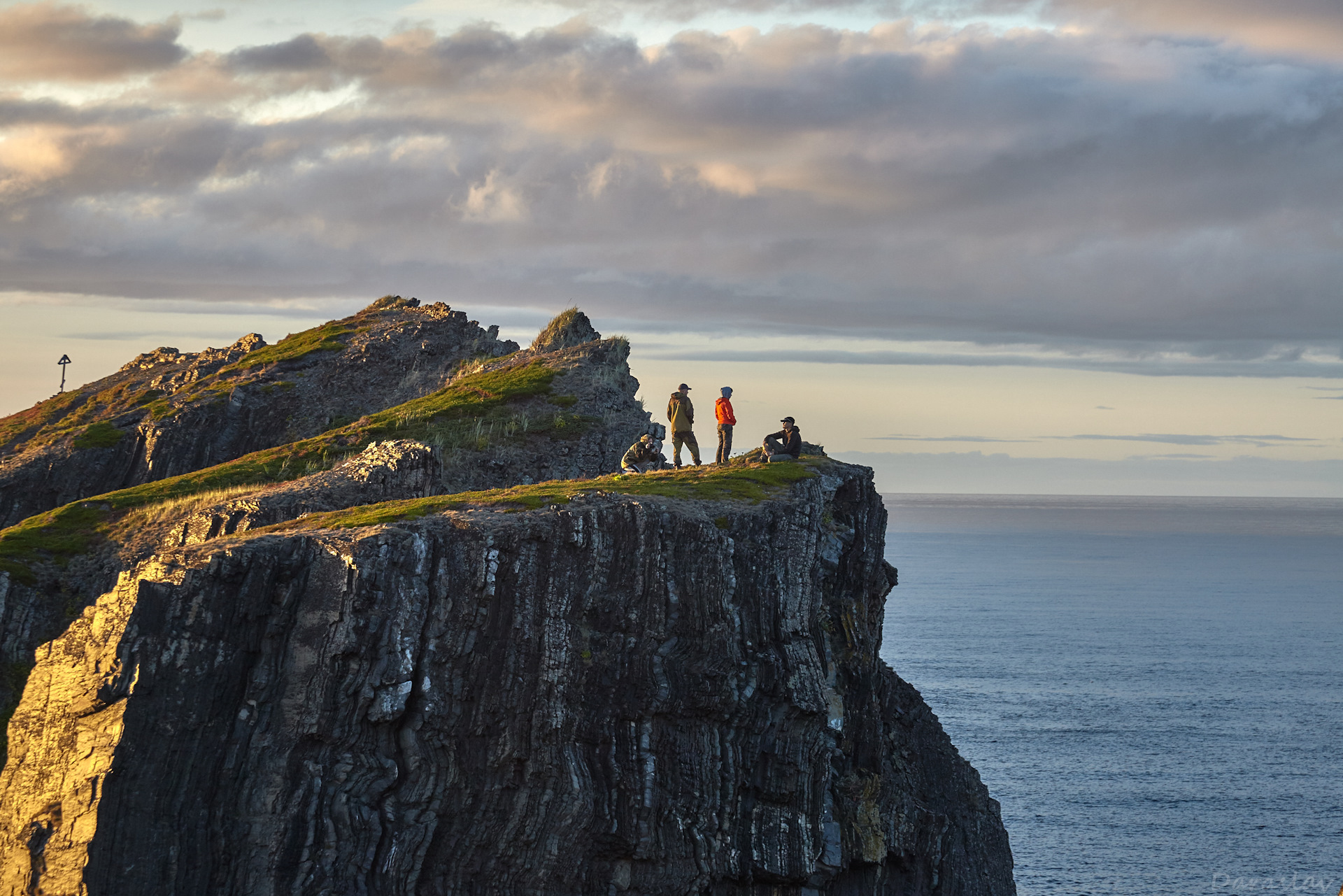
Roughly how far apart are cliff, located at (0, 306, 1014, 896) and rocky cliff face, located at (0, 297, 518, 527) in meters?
17.9

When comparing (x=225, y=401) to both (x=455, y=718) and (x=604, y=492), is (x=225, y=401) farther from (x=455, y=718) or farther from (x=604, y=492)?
(x=455, y=718)

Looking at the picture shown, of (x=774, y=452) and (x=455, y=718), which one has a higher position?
(x=774, y=452)

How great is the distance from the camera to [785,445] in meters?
41.9

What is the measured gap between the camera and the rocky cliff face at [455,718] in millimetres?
24250

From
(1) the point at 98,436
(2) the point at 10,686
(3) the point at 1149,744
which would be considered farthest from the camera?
(3) the point at 1149,744

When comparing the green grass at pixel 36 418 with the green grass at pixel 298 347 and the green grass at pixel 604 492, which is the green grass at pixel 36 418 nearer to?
the green grass at pixel 298 347

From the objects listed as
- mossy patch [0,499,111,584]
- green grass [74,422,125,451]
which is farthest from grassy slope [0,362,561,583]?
green grass [74,422,125,451]

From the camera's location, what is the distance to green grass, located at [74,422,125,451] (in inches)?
2207

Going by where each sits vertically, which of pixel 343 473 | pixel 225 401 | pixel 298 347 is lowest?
pixel 343 473

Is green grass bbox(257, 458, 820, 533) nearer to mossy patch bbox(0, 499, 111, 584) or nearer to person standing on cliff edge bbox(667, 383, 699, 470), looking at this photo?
person standing on cliff edge bbox(667, 383, 699, 470)

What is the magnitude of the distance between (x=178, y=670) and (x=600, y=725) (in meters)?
10.0

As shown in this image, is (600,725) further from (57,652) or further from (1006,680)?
(1006,680)

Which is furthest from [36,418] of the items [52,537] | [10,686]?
[10,686]

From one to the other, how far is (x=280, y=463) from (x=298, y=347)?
25852 mm
